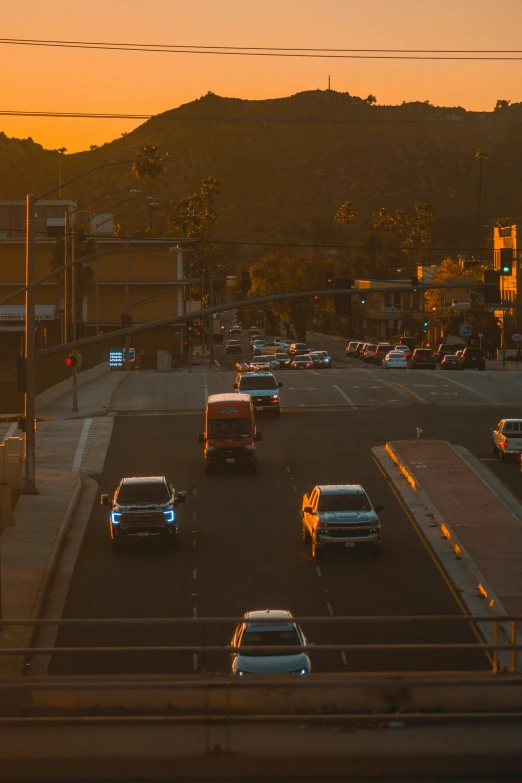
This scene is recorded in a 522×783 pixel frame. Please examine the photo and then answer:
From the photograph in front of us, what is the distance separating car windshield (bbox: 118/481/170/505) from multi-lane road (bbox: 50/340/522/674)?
4.64 ft

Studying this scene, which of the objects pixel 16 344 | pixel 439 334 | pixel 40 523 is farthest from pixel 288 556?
pixel 439 334

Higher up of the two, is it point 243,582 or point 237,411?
point 237,411

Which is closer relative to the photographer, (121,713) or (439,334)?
(121,713)

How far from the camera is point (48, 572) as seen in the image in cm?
3108

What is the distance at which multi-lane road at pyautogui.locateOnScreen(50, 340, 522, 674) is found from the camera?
2489 centimetres

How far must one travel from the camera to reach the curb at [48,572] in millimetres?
23661

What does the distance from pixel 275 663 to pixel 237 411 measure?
88.6 feet

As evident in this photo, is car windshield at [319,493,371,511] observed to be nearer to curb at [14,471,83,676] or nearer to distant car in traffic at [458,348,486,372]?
curb at [14,471,83,676]

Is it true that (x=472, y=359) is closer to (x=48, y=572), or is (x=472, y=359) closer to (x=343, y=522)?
(x=343, y=522)

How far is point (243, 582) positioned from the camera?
100 ft

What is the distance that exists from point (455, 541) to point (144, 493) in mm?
9321

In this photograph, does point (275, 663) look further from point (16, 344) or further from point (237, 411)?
point (16, 344)

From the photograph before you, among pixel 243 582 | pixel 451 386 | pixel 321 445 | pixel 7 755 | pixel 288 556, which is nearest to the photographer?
pixel 7 755

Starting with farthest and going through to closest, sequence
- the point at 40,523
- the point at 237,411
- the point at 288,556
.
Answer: the point at 237,411 < the point at 40,523 < the point at 288,556
